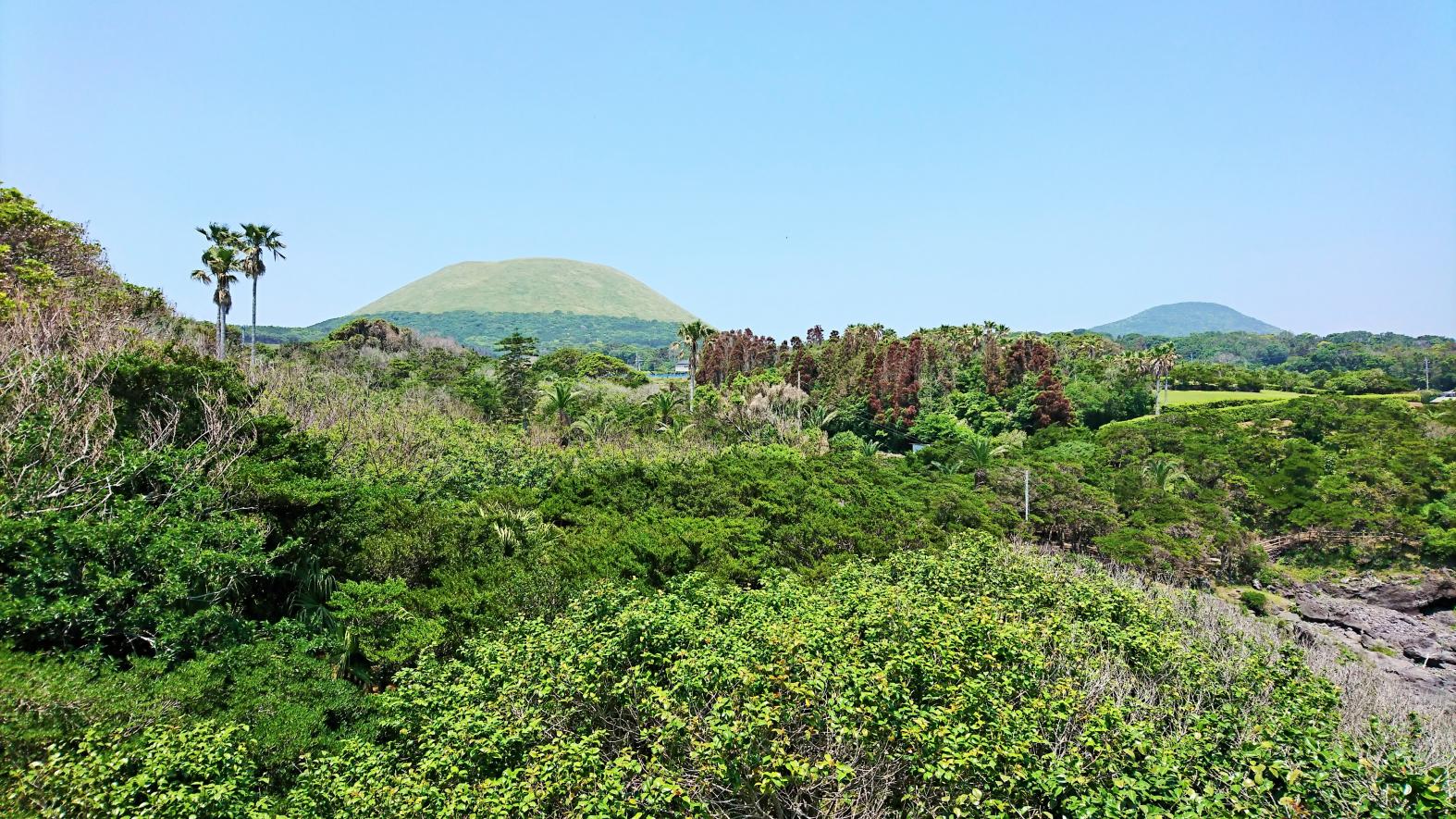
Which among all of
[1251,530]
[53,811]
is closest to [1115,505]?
[1251,530]

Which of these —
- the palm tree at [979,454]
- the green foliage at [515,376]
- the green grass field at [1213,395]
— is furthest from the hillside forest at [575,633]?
the green grass field at [1213,395]

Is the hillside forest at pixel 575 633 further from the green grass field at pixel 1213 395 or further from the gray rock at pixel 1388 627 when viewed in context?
the green grass field at pixel 1213 395

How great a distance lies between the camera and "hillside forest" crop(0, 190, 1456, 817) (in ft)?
22.7

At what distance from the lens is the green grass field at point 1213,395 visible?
62.8 m

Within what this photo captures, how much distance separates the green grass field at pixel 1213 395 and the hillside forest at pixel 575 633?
121ft

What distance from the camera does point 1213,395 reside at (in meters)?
68.2

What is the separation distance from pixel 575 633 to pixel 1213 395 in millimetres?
77443

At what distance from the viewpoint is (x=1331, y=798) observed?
570cm

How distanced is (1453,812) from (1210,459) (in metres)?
40.9

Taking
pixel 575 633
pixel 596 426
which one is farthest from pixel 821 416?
pixel 575 633

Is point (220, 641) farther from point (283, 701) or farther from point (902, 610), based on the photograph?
point (902, 610)

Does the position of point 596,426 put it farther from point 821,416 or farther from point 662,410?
point 821,416

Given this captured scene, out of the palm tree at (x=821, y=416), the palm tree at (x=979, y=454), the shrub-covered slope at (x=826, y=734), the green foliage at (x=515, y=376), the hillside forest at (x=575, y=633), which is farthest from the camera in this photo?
the palm tree at (x=821, y=416)

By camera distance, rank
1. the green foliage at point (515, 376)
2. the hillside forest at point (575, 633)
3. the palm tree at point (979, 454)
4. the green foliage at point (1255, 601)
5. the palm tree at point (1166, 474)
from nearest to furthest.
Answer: the hillside forest at point (575, 633) < the green foliage at point (1255, 601) < the palm tree at point (1166, 474) < the palm tree at point (979, 454) < the green foliage at point (515, 376)
